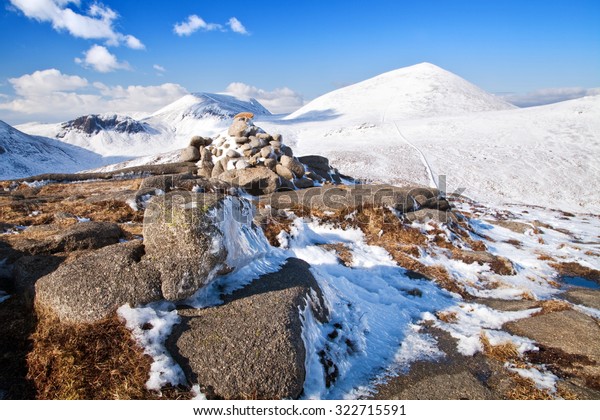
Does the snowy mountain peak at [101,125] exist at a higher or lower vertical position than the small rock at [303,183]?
higher

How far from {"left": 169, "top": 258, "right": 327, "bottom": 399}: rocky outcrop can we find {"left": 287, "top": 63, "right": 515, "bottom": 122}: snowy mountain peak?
297 ft

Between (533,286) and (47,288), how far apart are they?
55.6 feet

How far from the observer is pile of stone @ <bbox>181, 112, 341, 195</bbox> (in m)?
22.8

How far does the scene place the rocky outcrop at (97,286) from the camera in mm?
6504

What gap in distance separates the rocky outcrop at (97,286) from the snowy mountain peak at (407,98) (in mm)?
91183

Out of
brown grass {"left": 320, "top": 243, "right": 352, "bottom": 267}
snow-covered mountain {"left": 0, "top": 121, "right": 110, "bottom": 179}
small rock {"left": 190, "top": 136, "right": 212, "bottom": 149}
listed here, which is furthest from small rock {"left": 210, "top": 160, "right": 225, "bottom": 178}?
snow-covered mountain {"left": 0, "top": 121, "right": 110, "bottom": 179}

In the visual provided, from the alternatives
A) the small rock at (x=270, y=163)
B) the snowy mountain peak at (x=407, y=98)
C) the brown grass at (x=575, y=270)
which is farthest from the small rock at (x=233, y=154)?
the snowy mountain peak at (x=407, y=98)

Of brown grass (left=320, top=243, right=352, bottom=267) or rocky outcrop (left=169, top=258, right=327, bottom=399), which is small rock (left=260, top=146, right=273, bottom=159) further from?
rocky outcrop (left=169, top=258, right=327, bottom=399)

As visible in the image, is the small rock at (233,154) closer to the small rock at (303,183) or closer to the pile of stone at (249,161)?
the pile of stone at (249,161)

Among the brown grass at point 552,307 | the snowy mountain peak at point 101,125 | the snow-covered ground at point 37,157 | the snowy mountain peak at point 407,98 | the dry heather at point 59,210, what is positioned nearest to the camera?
the brown grass at point 552,307

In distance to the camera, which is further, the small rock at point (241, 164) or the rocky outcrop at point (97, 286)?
the small rock at point (241, 164)

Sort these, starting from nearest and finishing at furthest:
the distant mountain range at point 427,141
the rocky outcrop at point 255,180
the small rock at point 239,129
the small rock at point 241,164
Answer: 1. the rocky outcrop at point 255,180
2. the small rock at point 241,164
3. the small rock at point 239,129
4. the distant mountain range at point 427,141

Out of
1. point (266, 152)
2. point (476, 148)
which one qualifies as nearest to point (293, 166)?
point (266, 152)

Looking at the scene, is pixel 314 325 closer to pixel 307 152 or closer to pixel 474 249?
pixel 474 249
